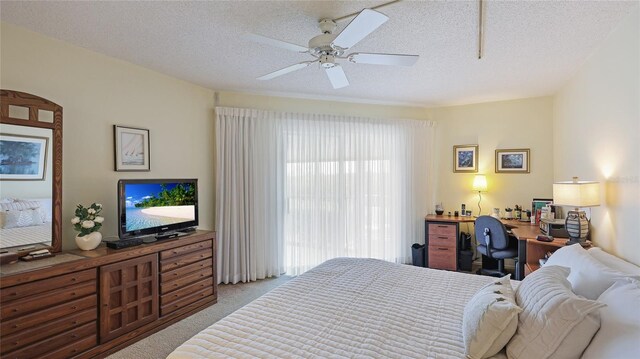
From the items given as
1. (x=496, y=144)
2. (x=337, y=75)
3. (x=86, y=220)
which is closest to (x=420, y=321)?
(x=337, y=75)

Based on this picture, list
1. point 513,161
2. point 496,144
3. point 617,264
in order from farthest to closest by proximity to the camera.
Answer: point 496,144 → point 513,161 → point 617,264

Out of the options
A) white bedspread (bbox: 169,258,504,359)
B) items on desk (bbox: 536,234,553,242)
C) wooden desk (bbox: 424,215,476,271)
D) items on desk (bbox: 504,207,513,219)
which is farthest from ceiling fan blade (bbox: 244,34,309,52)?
items on desk (bbox: 504,207,513,219)

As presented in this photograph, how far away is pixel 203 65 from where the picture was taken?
3117mm

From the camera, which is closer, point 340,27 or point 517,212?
point 340,27

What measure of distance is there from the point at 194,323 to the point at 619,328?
307 centimetres

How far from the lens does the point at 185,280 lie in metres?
3.10

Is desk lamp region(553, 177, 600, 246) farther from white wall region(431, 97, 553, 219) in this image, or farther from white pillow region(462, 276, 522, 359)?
white pillow region(462, 276, 522, 359)

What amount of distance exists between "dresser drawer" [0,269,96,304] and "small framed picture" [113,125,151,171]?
1.12 meters

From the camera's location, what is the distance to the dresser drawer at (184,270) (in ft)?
9.52

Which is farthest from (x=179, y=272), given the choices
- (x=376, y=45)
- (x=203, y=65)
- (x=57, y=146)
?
(x=376, y=45)

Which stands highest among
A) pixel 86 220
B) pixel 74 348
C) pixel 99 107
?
pixel 99 107

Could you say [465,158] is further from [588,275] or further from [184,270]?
[184,270]

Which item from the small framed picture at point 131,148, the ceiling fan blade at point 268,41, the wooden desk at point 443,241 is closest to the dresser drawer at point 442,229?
the wooden desk at point 443,241

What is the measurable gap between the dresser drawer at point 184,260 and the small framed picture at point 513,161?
13.6 feet
